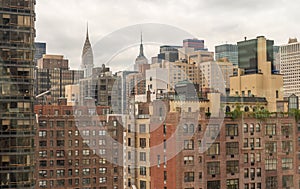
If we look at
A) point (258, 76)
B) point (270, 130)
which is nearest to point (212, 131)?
point (270, 130)

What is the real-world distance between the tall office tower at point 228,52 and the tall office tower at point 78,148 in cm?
327

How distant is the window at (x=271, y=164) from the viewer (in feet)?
24.5

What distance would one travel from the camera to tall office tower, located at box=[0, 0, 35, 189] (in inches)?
185

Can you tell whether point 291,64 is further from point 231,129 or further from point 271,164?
point 231,129

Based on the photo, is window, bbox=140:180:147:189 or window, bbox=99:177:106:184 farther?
window, bbox=99:177:106:184

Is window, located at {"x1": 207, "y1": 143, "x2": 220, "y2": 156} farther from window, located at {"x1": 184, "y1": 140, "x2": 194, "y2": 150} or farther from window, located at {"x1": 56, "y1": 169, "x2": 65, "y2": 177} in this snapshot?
window, located at {"x1": 56, "y1": 169, "x2": 65, "y2": 177}

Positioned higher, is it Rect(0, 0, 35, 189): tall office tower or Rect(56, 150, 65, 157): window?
Rect(0, 0, 35, 189): tall office tower

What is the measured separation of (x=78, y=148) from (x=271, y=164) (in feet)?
10.5

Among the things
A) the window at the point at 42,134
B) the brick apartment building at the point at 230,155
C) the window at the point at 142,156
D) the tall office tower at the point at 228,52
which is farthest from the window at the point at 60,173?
the tall office tower at the point at 228,52

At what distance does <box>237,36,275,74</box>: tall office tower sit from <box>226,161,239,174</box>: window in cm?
291

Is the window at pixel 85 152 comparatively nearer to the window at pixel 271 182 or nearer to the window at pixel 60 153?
the window at pixel 60 153

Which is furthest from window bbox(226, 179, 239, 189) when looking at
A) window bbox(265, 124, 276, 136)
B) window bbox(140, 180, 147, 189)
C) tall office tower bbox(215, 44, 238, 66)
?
tall office tower bbox(215, 44, 238, 66)

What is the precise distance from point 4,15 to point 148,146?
315 centimetres

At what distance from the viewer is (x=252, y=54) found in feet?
34.0
